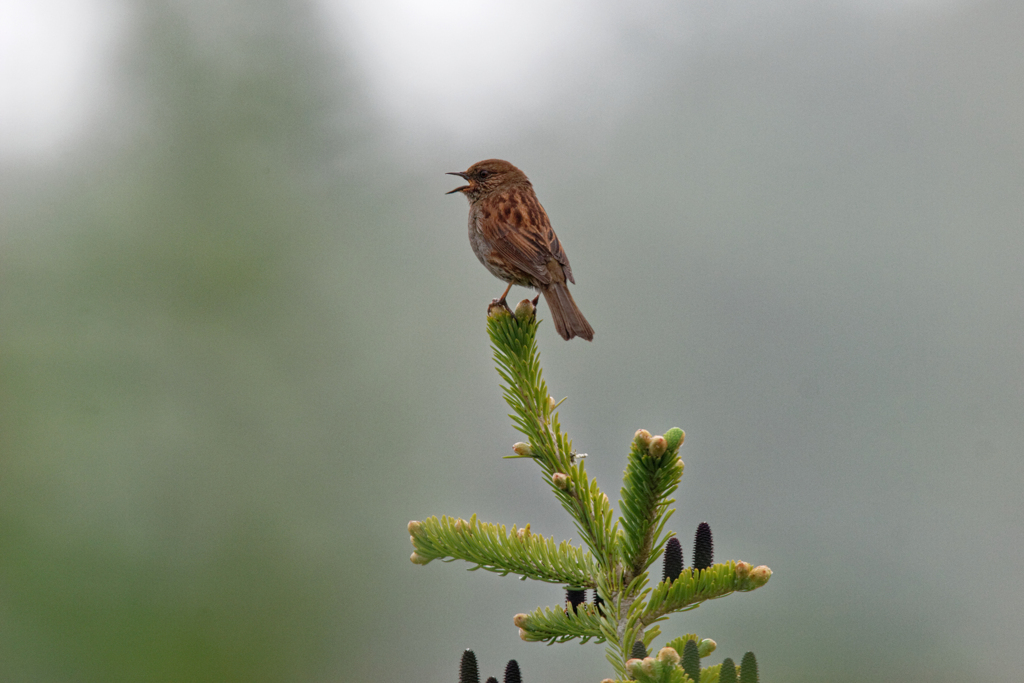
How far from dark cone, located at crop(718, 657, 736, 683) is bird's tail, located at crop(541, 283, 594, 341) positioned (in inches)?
23.0

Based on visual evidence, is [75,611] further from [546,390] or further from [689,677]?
[689,677]

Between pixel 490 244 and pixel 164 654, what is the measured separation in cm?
331

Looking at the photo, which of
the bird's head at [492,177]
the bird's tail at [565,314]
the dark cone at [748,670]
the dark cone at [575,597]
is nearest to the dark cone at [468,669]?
the dark cone at [575,597]

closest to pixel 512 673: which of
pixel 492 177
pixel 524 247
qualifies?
pixel 524 247

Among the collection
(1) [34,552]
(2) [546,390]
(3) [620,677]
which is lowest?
(3) [620,677]

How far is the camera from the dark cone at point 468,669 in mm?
649

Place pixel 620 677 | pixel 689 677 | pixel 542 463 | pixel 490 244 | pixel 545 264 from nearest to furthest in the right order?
pixel 689 677, pixel 620 677, pixel 542 463, pixel 545 264, pixel 490 244

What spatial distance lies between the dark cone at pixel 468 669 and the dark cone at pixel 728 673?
8.6 inches

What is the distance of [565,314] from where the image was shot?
47.4 inches

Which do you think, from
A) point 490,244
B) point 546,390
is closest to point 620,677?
point 546,390

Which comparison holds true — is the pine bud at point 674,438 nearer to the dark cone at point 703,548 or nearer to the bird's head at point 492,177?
the dark cone at point 703,548

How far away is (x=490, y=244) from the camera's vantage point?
1402 millimetres

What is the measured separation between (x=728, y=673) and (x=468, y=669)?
230mm

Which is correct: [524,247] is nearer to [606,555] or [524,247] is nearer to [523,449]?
[523,449]
